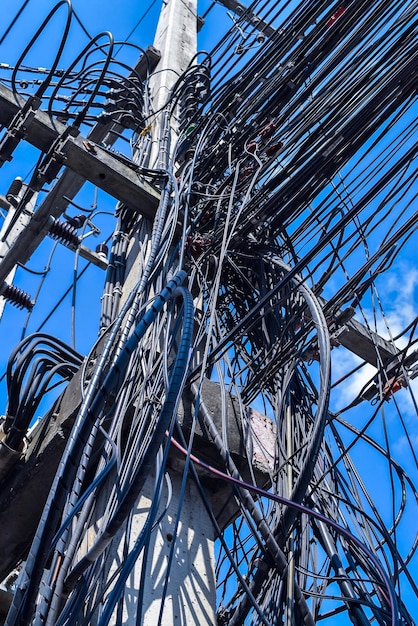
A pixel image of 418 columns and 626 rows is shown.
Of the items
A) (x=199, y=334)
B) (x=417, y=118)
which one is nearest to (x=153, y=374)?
(x=199, y=334)

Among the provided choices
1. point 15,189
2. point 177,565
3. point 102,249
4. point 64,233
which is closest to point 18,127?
point 64,233

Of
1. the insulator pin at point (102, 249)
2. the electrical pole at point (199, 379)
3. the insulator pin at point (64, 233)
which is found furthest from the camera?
the insulator pin at point (102, 249)

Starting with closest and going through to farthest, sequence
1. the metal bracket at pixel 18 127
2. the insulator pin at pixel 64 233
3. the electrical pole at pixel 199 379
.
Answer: the electrical pole at pixel 199 379 → the metal bracket at pixel 18 127 → the insulator pin at pixel 64 233

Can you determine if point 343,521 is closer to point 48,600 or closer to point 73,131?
point 48,600

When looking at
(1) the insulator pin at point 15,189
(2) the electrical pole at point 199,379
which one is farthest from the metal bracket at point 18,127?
(1) the insulator pin at point 15,189

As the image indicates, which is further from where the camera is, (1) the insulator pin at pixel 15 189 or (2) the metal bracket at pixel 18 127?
(1) the insulator pin at pixel 15 189

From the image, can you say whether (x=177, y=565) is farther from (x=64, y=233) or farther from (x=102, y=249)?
(x=102, y=249)

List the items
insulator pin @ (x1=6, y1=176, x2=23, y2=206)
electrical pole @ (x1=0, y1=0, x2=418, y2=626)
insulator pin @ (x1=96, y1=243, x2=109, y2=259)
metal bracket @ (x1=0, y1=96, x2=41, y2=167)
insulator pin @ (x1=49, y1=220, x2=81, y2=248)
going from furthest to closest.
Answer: insulator pin @ (x1=96, y1=243, x2=109, y2=259) < insulator pin @ (x1=6, y1=176, x2=23, y2=206) < insulator pin @ (x1=49, y1=220, x2=81, y2=248) < metal bracket @ (x1=0, y1=96, x2=41, y2=167) < electrical pole @ (x1=0, y1=0, x2=418, y2=626)

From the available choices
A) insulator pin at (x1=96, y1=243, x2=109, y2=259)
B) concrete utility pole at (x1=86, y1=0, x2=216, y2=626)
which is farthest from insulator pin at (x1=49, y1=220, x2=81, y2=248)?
concrete utility pole at (x1=86, y1=0, x2=216, y2=626)

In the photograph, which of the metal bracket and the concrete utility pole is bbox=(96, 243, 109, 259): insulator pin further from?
the concrete utility pole

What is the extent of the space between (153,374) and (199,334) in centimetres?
40

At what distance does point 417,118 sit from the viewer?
3.29 meters

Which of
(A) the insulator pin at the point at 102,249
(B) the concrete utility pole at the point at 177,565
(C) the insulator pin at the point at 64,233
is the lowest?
(B) the concrete utility pole at the point at 177,565

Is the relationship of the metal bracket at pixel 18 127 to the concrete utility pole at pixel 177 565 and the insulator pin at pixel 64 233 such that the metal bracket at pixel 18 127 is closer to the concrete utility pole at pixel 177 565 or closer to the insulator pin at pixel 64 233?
the insulator pin at pixel 64 233
